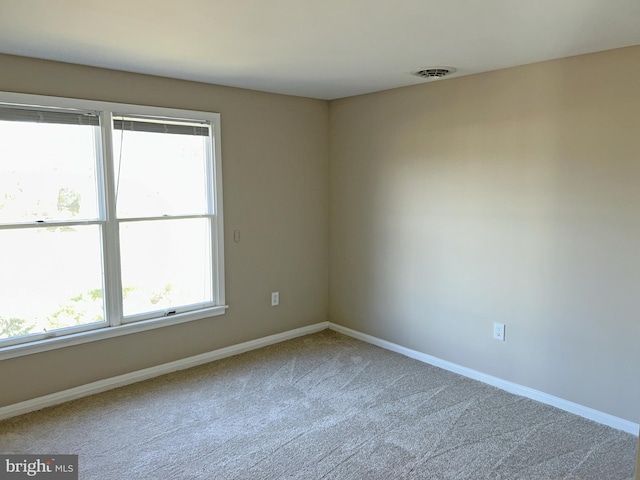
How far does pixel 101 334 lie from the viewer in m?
3.20

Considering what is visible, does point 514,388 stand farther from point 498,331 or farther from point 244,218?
point 244,218

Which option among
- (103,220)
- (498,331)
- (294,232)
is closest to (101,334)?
(103,220)

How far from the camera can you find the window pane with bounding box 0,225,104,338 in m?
2.88

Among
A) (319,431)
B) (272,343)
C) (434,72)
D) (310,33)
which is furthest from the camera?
(272,343)

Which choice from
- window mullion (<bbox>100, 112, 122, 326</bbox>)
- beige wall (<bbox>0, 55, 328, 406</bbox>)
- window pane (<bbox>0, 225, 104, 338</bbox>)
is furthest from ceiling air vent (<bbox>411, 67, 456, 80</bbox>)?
window pane (<bbox>0, 225, 104, 338</bbox>)

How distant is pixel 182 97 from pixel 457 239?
2.28m

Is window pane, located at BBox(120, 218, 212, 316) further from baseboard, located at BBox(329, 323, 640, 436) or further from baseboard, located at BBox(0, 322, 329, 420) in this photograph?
baseboard, located at BBox(329, 323, 640, 436)

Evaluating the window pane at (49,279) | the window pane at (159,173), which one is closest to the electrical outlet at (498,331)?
the window pane at (159,173)

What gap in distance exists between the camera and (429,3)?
1.92 m

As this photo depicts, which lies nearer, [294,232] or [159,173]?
[159,173]

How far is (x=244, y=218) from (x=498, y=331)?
214cm

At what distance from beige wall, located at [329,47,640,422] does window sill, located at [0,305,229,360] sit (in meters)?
1.46

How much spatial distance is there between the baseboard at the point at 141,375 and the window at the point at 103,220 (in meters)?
0.33

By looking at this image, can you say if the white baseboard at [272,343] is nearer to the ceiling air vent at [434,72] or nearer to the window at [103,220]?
the window at [103,220]
